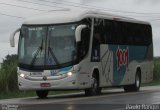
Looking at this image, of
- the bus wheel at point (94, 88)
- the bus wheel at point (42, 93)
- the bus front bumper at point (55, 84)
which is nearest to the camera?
the bus front bumper at point (55, 84)

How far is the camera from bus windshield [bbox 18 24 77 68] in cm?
2608

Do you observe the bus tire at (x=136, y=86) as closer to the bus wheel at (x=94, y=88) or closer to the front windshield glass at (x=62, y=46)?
the bus wheel at (x=94, y=88)

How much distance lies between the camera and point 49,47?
86.0 feet

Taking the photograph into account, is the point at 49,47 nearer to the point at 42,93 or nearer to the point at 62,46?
the point at 62,46

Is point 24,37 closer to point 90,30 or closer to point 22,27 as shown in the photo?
point 22,27

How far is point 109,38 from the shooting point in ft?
96.6

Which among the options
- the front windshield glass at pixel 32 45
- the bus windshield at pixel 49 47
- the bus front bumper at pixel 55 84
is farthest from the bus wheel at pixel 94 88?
the front windshield glass at pixel 32 45

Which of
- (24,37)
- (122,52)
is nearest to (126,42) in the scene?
(122,52)

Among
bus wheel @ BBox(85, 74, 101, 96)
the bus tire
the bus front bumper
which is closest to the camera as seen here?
the bus front bumper

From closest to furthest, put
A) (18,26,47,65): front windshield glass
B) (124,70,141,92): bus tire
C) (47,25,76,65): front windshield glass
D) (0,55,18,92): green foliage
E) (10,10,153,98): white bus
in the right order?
1. (10,10,153,98): white bus
2. (47,25,76,65): front windshield glass
3. (18,26,47,65): front windshield glass
4. (124,70,141,92): bus tire
5. (0,55,18,92): green foliage

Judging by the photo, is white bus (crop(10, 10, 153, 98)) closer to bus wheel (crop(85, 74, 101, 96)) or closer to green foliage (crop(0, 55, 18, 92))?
bus wheel (crop(85, 74, 101, 96))

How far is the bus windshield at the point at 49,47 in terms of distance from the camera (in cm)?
2608

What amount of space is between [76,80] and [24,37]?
292 cm

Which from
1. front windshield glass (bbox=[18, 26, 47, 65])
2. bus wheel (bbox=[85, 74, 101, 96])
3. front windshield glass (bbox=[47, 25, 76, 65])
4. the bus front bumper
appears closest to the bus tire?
bus wheel (bbox=[85, 74, 101, 96])
